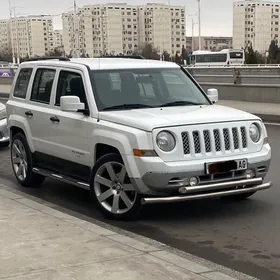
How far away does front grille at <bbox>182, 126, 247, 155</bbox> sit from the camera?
5641 mm

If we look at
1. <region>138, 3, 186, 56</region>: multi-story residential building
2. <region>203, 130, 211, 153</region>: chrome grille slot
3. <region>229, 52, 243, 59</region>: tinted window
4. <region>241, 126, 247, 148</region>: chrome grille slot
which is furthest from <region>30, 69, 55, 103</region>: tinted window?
<region>138, 3, 186, 56</region>: multi-story residential building

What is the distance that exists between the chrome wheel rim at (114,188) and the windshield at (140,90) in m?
0.80

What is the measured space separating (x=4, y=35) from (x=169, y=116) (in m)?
122

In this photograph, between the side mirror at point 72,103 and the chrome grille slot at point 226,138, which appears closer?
the chrome grille slot at point 226,138

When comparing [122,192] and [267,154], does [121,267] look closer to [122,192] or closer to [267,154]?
[122,192]

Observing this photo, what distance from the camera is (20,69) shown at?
8125 mm

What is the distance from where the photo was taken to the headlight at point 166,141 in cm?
557

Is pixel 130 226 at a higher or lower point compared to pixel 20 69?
lower

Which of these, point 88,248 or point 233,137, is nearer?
point 88,248

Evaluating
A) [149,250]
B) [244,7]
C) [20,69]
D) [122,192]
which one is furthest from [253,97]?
[244,7]

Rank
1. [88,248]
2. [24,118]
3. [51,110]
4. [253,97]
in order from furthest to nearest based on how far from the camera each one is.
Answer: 1. [253,97]
2. [24,118]
3. [51,110]
4. [88,248]

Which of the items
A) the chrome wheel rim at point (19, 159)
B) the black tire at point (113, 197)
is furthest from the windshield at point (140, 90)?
the chrome wheel rim at point (19, 159)

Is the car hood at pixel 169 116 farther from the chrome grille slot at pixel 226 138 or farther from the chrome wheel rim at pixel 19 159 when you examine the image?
the chrome wheel rim at pixel 19 159

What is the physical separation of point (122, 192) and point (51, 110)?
1797mm
